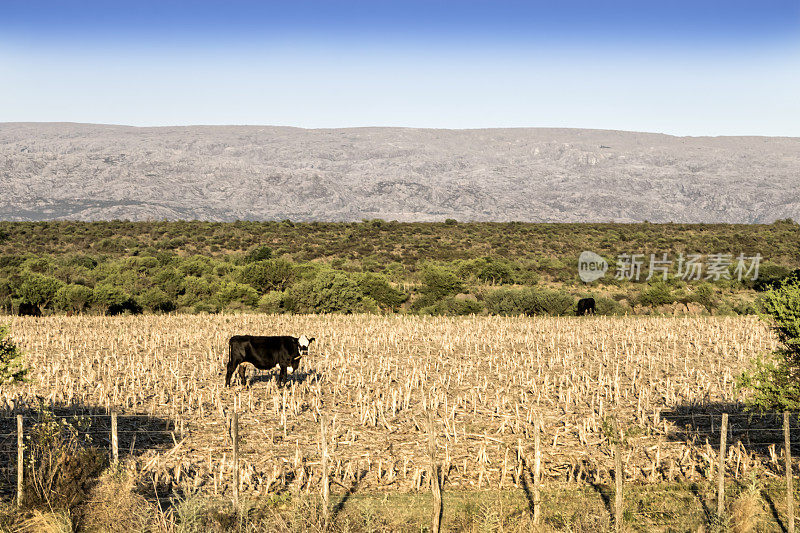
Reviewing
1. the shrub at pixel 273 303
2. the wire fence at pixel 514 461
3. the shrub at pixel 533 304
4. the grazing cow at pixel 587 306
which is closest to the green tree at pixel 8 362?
the wire fence at pixel 514 461

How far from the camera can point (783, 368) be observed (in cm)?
1115

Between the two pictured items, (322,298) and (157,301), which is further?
(157,301)

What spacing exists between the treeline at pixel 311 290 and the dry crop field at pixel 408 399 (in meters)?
8.32

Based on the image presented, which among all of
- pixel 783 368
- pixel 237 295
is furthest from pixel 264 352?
pixel 237 295

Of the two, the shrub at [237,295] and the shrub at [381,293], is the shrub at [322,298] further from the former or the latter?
the shrub at [237,295]

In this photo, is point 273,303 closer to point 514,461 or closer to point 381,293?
point 381,293

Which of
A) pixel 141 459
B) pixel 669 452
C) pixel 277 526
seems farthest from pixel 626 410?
pixel 141 459

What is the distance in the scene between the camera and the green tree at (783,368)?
35.4ft

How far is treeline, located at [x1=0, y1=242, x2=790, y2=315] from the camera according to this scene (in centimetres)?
3588

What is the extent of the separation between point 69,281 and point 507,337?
29.8 meters

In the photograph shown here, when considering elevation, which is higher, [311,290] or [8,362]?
[8,362]

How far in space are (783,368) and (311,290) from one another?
2708 cm

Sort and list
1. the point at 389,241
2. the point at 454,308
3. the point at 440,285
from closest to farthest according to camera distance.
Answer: the point at 454,308 < the point at 440,285 < the point at 389,241

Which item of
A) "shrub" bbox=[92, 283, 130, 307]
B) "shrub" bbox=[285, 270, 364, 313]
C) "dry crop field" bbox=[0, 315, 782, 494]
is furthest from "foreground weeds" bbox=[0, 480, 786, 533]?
"shrub" bbox=[92, 283, 130, 307]
